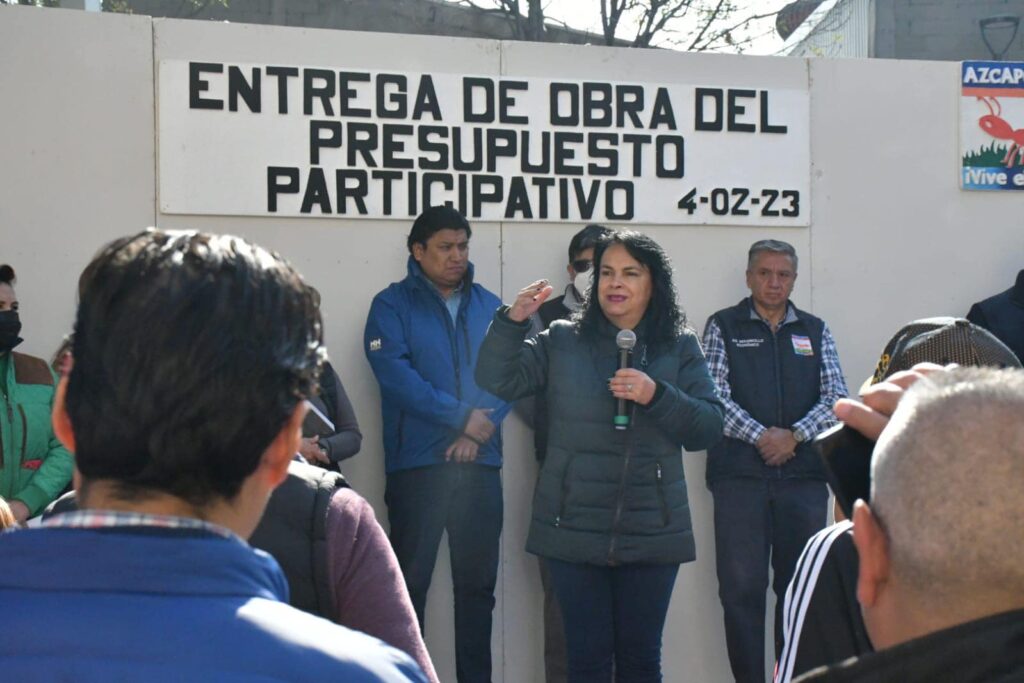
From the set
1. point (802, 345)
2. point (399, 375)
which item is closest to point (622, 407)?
point (399, 375)

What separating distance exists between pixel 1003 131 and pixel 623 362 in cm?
350

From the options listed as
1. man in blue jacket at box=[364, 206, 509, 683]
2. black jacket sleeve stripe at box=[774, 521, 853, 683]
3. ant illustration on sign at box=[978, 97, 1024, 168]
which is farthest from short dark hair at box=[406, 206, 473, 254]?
black jacket sleeve stripe at box=[774, 521, 853, 683]

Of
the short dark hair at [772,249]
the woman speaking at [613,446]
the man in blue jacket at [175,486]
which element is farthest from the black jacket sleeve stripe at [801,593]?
the short dark hair at [772,249]

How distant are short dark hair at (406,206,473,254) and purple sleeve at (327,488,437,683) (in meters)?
3.96

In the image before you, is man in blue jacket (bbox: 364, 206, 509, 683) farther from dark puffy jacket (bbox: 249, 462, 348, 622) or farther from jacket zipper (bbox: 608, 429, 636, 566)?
dark puffy jacket (bbox: 249, 462, 348, 622)

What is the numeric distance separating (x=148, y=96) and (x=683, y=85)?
9.18ft

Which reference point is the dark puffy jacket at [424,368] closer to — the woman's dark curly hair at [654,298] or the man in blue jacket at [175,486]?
the woman's dark curly hair at [654,298]

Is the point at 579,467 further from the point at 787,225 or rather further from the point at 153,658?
the point at 153,658

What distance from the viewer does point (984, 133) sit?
7609 mm

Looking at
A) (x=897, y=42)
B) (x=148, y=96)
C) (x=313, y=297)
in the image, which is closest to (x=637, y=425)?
(x=148, y=96)

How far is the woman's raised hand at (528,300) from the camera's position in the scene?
17.4 ft

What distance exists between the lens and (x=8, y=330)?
19.0 feet

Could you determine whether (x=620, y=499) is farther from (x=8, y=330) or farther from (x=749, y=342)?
(x=8, y=330)

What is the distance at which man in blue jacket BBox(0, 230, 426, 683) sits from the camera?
138 cm
